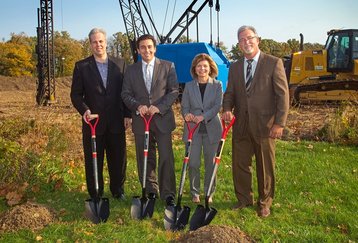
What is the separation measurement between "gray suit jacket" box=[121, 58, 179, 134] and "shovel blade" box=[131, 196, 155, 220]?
792mm

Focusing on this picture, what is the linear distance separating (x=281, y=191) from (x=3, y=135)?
4.62 m

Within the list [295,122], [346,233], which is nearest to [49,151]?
[346,233]

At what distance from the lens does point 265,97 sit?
414cm

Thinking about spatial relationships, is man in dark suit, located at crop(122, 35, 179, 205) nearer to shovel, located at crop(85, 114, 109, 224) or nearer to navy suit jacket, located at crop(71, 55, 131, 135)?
navy suit jacket, located at crop(71, 55, 131, 135)

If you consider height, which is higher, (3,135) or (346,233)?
(3,135)

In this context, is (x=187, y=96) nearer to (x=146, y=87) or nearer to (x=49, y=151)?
(x=146, y=87)

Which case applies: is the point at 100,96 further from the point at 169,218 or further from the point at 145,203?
the point at 169,218

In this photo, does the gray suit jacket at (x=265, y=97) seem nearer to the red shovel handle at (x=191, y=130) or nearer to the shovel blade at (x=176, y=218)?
the red shovel handle at (x=191, y=130)

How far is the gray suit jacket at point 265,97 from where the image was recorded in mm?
4082

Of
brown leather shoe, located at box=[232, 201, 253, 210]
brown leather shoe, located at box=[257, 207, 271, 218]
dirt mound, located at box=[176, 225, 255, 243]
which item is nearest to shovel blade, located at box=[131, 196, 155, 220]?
dirt mound, located at box=[176, 225, 255, 243]

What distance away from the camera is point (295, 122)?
1005cm

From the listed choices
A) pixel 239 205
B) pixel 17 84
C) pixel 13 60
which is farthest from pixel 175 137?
pixel 13 60

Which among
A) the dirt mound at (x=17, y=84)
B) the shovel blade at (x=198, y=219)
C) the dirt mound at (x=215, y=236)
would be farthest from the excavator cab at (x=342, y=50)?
the dirt mound at (x=17, y=84)

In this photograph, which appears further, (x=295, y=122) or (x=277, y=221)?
(x=295, y=122)
